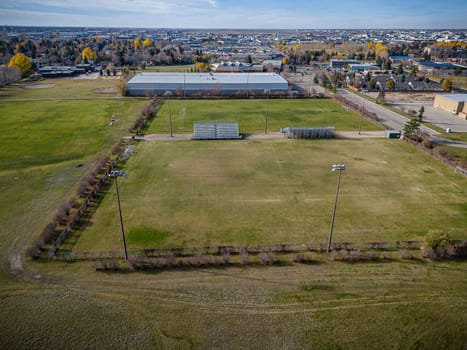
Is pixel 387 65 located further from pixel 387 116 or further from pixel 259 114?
pixel 259 114

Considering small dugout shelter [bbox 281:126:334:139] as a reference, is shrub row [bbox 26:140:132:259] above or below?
below

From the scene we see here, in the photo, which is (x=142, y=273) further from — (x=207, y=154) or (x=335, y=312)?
(x=207, y=154)

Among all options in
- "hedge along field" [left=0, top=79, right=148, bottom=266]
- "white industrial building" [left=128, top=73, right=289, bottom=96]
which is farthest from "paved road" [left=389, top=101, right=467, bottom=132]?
"hedge along field" [left=0, top=79, right=148, bottom=266]

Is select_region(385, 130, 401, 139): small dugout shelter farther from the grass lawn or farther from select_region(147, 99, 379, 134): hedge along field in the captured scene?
the grass lawn

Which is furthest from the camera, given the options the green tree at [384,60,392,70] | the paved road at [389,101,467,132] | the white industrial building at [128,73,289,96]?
the green tree at [384,60,392,70]

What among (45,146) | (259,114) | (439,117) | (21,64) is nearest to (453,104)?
(439,117)

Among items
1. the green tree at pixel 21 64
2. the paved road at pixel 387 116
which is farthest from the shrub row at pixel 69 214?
the green tree at pixel 21 64
